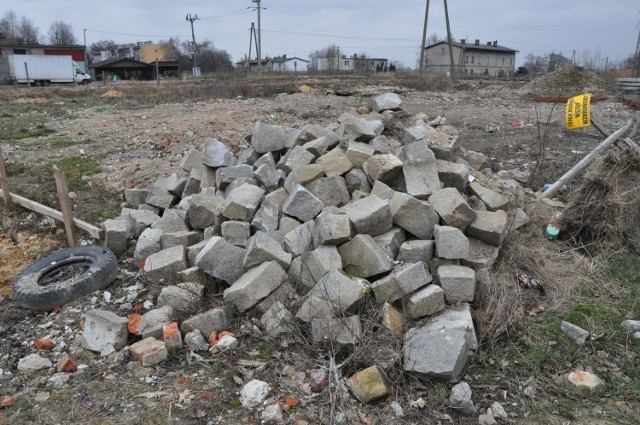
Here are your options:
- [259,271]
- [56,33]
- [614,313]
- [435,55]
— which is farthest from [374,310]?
[56,33]

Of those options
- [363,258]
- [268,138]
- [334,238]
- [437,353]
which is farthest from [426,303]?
[268,138]

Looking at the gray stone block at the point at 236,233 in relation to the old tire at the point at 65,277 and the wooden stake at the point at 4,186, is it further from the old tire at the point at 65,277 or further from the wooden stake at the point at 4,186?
the wooden stake at the point at 4,186

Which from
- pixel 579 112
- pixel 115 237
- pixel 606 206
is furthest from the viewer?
pixel 579 112

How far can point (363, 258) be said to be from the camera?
13.3 ft

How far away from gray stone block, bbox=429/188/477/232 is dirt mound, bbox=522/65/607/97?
20472mm

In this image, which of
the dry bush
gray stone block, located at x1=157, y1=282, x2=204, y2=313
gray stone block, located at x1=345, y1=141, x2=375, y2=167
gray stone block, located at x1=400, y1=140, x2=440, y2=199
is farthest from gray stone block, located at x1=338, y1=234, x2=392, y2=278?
gray stone block, located at x1=345, y1=141, x2=375, y2=167

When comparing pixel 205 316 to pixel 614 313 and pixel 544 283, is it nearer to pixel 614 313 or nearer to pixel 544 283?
pixel 544 283

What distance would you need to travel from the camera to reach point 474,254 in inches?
171

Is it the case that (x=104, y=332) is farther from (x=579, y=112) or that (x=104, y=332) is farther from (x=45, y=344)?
(x=579, y=112)

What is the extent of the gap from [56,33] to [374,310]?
85.6m

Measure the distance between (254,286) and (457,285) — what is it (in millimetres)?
1578

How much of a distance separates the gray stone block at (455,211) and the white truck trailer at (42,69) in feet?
123

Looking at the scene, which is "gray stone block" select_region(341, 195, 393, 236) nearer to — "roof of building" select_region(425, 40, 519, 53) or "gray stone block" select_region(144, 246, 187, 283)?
"gray stone block" select_region(144, 246, 187, 283)

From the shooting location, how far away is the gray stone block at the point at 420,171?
15.7 feet
